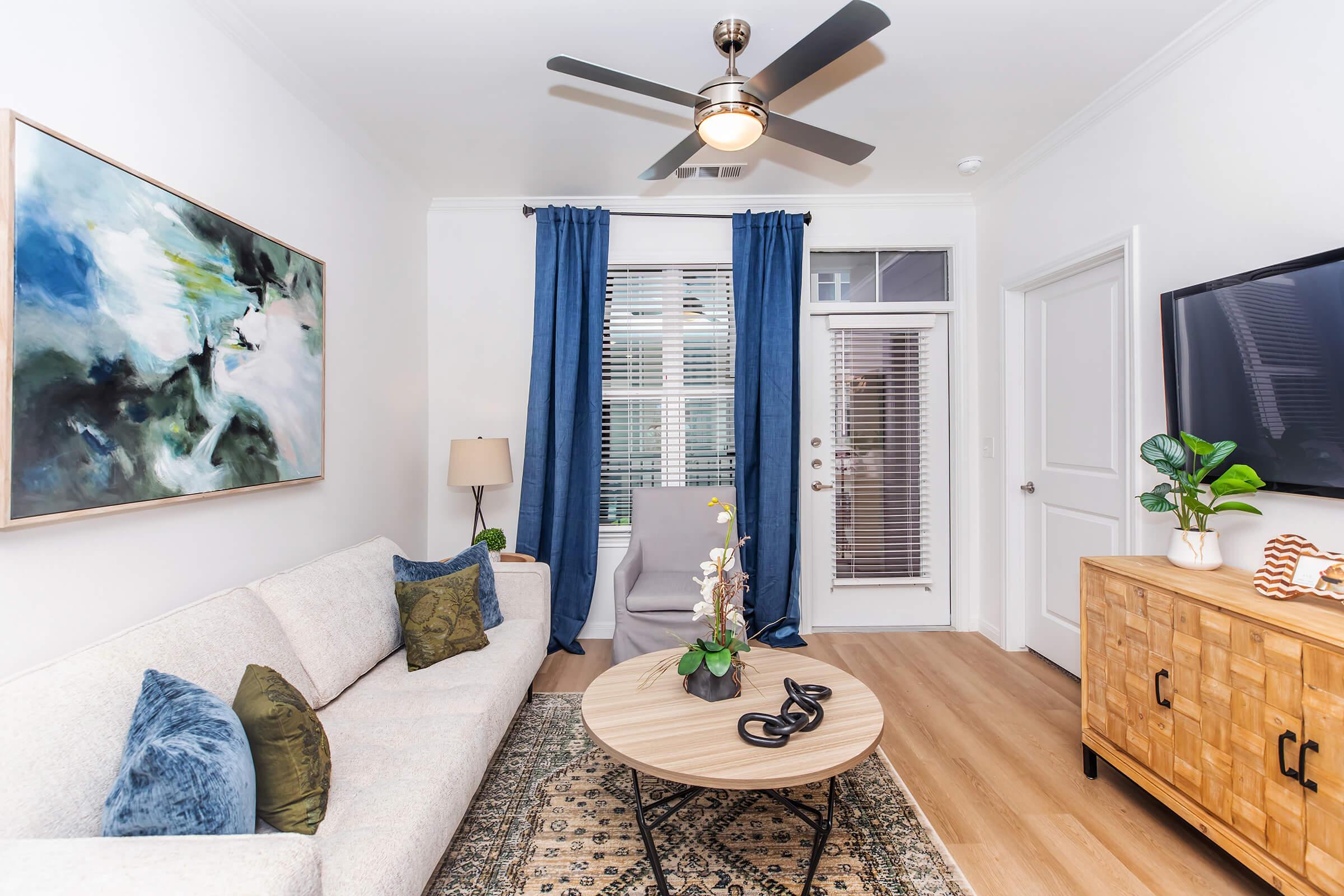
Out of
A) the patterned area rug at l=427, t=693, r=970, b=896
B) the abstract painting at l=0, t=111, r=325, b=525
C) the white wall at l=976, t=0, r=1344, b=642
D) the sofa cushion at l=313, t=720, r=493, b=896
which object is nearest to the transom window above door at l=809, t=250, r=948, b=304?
the white wall at l=976, t=0, r=1344, b=642

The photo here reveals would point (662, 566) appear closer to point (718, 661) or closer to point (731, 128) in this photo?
point (718, 661)

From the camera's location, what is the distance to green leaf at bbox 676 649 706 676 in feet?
5.72

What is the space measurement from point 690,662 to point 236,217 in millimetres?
2127

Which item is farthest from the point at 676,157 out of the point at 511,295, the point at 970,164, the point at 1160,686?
the point at 1160,686

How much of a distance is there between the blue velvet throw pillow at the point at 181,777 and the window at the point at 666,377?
2561 mm

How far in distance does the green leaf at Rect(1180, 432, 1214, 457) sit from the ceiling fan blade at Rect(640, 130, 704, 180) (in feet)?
6.23

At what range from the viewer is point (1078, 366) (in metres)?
2.81

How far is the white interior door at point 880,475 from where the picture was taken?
367 centimetres

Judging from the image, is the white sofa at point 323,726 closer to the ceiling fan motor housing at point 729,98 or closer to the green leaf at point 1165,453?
the ceiling fan motor housing at point 729,98

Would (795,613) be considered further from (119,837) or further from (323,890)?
(119,837)

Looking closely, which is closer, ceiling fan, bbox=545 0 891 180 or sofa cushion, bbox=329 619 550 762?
ceiling fan, bbox=545 0 891 180

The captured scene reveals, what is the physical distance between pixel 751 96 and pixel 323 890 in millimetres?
2282

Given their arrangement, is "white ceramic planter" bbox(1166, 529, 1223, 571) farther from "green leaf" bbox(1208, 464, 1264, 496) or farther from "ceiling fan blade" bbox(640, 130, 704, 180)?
"ceiling fan blade" bbox(640, 130, 704, 180)

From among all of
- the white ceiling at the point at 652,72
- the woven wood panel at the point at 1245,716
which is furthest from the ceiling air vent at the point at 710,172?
the woven wood panel at the point at 1245,716
